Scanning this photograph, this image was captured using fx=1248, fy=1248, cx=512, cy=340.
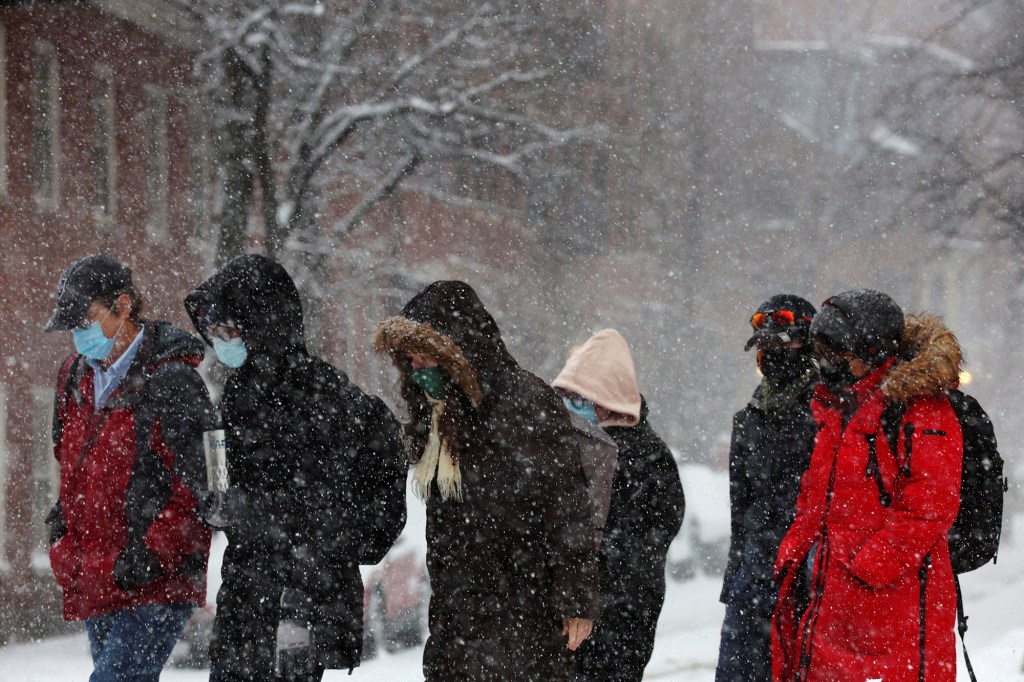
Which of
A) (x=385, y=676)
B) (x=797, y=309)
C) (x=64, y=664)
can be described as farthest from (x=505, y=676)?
(x=64, y=664)

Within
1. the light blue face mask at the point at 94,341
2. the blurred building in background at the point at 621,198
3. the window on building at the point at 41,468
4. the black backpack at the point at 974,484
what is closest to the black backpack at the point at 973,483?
the black backpack at the point at 974,484

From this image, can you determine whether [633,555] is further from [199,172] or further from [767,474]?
[199,172]

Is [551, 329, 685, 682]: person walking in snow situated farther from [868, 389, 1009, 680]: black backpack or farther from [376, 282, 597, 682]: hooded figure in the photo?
[868, 389, 1009, 680]: black backpack

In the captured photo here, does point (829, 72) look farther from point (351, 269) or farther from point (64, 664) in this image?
point (64, 664)

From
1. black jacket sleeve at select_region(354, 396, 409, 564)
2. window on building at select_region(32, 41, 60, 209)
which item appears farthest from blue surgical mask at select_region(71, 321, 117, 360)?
window on building at select_region(32, 41, 60, 209)

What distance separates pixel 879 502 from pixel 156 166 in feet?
45.0

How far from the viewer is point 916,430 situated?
3.74m

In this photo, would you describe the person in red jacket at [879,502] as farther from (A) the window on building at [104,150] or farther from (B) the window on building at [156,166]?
(B) the window on building at [156,166]

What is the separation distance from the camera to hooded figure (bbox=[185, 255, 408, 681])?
4.01 meters

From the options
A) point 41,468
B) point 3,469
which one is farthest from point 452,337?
point 41,468

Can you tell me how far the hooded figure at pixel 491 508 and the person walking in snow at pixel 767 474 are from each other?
1.47 m

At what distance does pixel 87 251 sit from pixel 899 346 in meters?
12.0

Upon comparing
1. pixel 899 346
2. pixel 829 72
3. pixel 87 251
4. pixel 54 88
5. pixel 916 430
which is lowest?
pixel 916 430

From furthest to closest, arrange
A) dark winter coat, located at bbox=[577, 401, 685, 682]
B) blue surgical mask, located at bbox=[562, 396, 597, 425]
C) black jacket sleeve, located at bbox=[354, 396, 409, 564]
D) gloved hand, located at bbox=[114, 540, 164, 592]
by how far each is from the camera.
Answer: blue surgical mask, located at bbox=[562, 396, 597, 425] < dark winter coat, located at bbox=[577, 401, 685, 682] < gloved hand, located at bbox=[114, 540, 164, 592] < black jacket sleeve, located at bbox=[354, 396, 409, 564]
